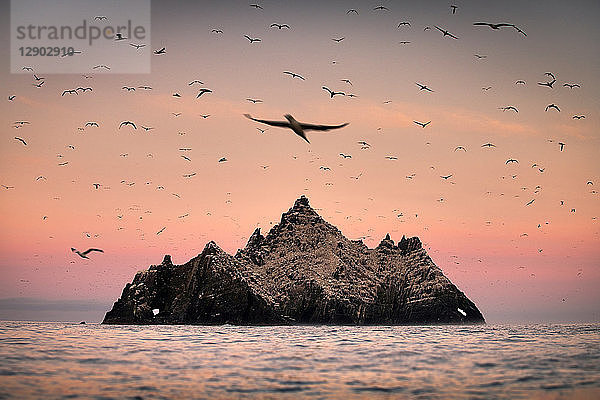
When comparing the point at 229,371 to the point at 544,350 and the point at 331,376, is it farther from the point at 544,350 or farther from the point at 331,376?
the point at 544,350

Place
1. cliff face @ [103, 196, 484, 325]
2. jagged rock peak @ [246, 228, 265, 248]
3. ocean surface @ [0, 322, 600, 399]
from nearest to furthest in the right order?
ocean surface @ [0, 322, 600, 399], cliff face @ [103, 196, 484, 325], jagged rock peak @ [246, 228, 265, 248]

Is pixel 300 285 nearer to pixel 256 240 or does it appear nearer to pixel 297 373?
pixel 256 240

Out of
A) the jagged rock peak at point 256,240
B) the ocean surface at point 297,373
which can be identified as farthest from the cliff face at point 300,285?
the ocean surface at point 297,373

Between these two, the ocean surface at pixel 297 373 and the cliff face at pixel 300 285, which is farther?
the cliff face at pixel 300 285

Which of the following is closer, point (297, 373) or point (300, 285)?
point (297, 373)

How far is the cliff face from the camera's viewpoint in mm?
120688

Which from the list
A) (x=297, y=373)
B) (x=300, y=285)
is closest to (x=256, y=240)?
(x=300, y=285)

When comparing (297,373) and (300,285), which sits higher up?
(300,285)

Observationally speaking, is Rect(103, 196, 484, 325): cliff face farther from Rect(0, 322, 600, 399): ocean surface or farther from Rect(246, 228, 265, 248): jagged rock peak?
Rect(0, 322, 600, 399): ocean surface

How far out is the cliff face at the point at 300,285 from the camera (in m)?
121

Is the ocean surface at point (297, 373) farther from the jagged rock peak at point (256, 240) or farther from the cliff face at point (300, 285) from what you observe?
the jagged rock peak at point (256, 240)

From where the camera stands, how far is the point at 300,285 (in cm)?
15400

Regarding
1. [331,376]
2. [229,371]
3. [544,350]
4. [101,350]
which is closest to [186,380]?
[229,371]

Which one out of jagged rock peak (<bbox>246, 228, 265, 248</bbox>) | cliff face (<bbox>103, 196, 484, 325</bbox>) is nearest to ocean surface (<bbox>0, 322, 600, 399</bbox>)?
cliff face (<bbox>103, 196, 484, 325</bbox>)
